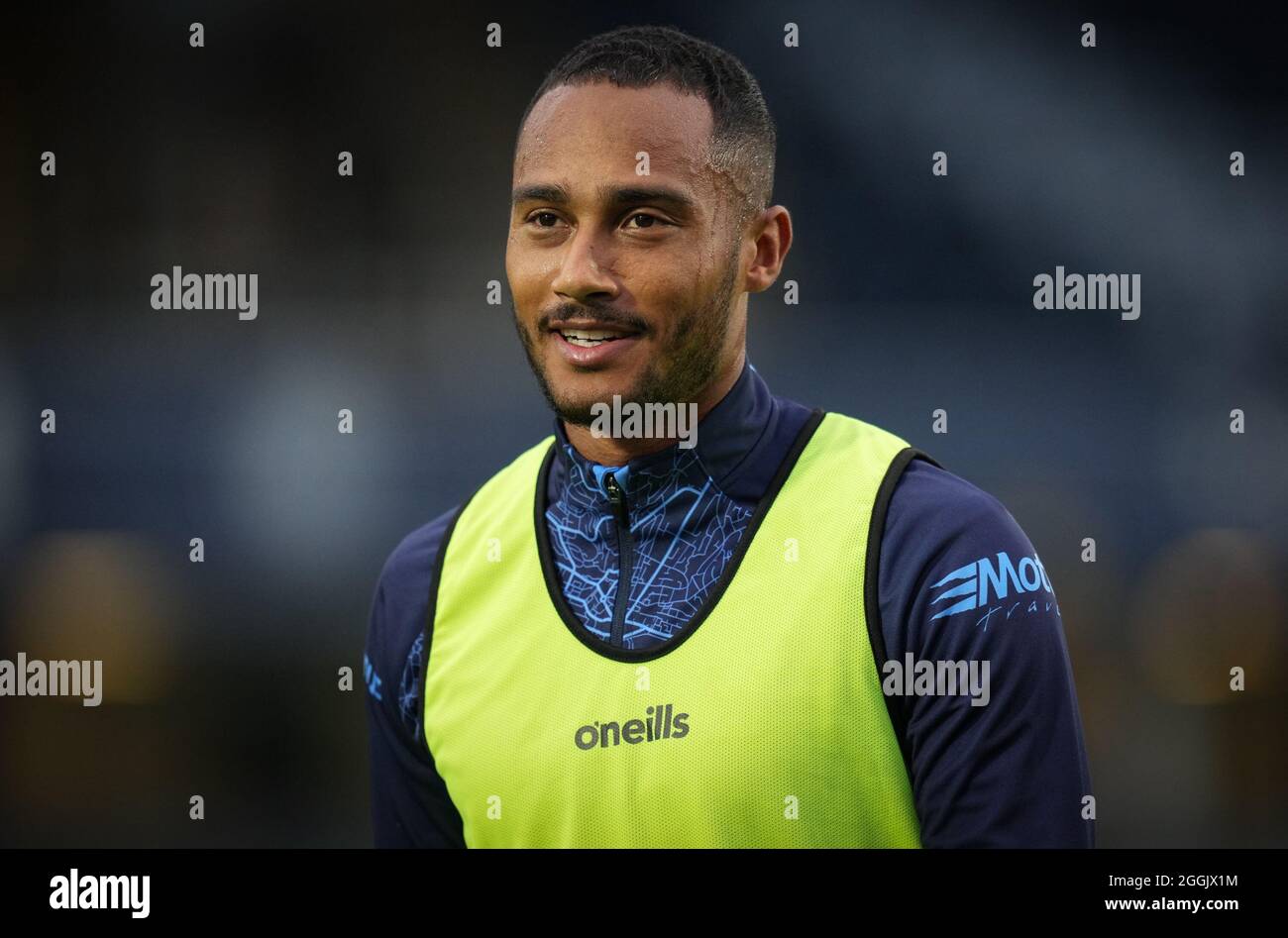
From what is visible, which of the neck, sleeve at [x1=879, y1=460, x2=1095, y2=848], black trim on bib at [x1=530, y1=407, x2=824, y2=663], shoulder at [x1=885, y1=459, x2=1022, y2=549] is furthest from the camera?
the neck

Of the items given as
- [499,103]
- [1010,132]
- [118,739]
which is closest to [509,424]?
[499,103]

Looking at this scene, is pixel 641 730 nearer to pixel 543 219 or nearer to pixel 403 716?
pixel 403 716

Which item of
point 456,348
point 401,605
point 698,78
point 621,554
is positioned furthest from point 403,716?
point 456,348

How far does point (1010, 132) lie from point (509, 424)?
6.72 feet

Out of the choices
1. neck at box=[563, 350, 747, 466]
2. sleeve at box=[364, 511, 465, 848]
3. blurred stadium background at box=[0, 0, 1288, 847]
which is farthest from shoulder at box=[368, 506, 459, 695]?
blurred stadium background at box=[0, 0, 1288, 847]

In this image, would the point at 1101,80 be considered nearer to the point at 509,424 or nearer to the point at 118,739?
the point at 509,424

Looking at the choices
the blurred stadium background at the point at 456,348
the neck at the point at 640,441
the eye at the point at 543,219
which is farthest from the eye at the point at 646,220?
the blurred stadium background at the point at 456,348

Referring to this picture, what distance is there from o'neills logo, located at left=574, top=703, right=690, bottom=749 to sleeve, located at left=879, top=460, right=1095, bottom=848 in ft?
1.00

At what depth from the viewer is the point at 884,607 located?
71.9 inches

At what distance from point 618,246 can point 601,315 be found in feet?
0.35

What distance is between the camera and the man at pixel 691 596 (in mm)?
1790

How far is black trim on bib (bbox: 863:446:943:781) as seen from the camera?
1.80 meters

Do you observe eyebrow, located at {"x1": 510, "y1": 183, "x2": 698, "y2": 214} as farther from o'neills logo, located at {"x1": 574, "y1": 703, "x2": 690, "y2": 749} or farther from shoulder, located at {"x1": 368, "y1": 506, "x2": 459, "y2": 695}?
o'neills logo, located at {"x1": 574, "y1": 703, "x2": 690, "y2": 749}

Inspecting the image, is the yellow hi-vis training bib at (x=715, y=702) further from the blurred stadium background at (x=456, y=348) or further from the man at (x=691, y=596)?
the blurred stadium background at (x=456, y=348)
